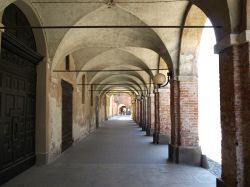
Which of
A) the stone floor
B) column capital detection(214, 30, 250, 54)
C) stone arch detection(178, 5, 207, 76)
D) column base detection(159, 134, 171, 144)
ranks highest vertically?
stone arch detection(178, 5, 207, 76)

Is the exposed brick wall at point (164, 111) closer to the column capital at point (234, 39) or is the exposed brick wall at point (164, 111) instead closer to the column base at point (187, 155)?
the column base at point (187, 155)

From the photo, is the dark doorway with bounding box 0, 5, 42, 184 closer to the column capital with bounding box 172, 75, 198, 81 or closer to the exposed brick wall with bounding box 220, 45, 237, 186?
the column capital with bounding box 172, 75, 198, 81

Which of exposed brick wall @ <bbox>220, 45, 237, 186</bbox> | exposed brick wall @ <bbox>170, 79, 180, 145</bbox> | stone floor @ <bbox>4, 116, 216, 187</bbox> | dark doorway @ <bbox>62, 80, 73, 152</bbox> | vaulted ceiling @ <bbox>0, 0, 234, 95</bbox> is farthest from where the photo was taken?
dark doorway @ <bbox>62, 80, 73, 152</bbox>

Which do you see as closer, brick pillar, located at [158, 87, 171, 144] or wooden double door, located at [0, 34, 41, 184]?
wooden double door, located at [0, 34, 41, 184]

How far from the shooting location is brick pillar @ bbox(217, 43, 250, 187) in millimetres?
5008

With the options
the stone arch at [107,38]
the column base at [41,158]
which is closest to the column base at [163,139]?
the stone arch at [107,38]

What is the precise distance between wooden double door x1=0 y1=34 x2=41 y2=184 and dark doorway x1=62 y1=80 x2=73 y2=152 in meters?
3.60

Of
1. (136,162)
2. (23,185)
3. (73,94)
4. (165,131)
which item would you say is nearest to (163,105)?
(165,131)

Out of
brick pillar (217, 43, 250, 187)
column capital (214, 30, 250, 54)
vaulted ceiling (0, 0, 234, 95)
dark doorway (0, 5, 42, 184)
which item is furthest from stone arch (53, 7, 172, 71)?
brick pillar (217, 43, 250, 187)

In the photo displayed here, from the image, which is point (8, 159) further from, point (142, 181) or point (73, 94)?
point (73, 94)

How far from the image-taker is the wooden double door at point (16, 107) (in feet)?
23.2

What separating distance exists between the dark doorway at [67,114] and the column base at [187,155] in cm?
499

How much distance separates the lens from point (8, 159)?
→ 738 cm

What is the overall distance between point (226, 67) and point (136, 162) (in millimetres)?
5352
